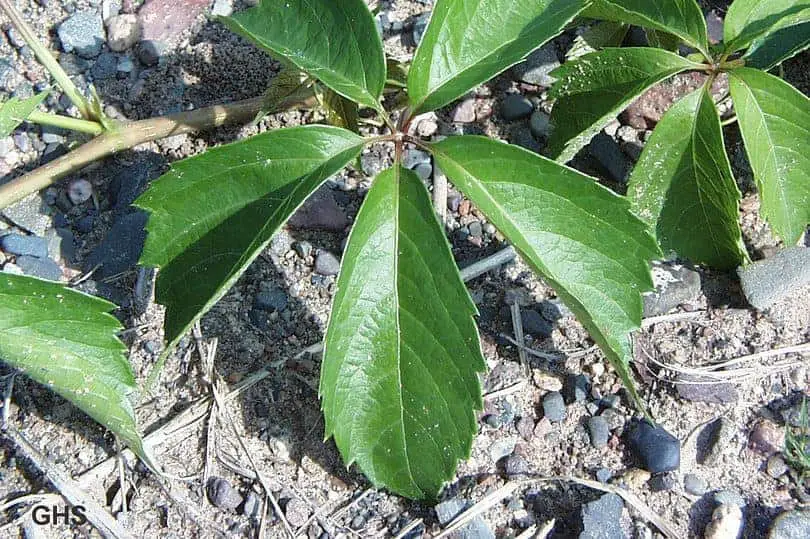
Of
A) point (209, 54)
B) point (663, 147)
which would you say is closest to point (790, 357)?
point (663, 147)

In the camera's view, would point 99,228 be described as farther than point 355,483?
Yes

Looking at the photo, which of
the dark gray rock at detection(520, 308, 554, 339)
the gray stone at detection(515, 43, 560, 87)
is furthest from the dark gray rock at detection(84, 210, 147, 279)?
the gray stone at detection(515, 43, 560, 87)

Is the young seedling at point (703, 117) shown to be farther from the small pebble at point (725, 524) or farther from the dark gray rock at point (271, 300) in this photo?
the dark gray rock at point (271, 300)

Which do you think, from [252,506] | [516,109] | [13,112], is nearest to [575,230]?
[516,109]

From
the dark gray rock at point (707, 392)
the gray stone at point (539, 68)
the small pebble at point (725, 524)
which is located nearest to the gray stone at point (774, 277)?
the dark gray rock at point (707, 392)

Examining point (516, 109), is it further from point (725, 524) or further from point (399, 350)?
point (725, 524)

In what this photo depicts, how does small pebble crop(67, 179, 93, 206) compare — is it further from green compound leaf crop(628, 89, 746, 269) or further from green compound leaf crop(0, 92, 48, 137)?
green compound leaf crop(628, 89, 746, 269)

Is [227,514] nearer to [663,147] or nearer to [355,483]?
[355,483]
